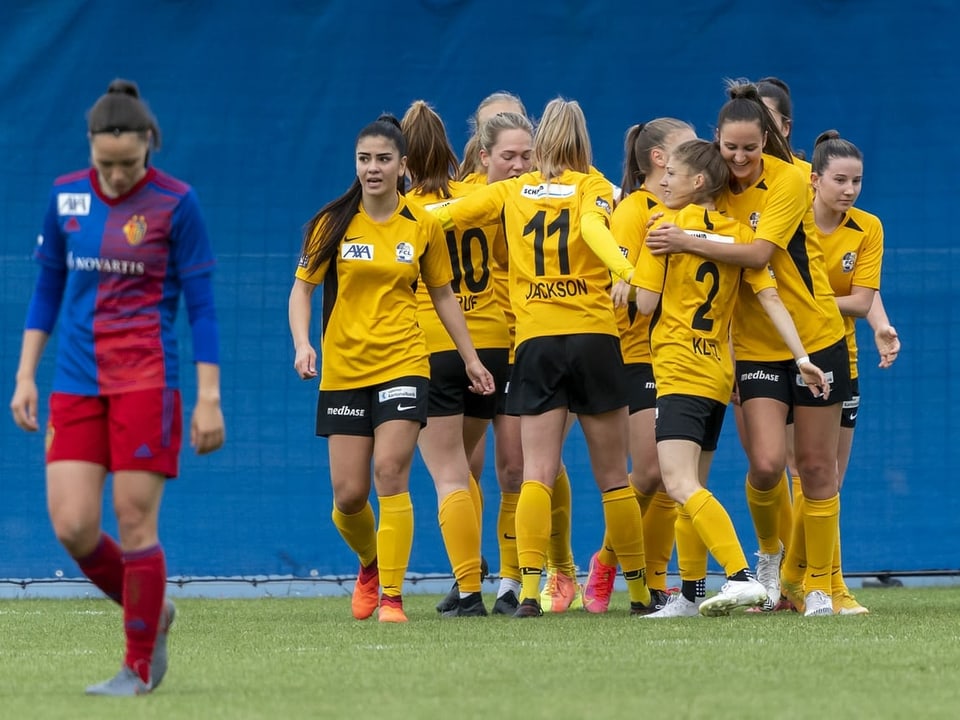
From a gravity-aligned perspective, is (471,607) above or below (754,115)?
below

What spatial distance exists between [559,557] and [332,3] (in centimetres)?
332

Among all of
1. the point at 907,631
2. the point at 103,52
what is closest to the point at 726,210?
the point at 907,631

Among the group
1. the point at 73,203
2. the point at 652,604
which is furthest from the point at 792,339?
the point at 73,203

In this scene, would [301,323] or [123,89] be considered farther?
[301,323]

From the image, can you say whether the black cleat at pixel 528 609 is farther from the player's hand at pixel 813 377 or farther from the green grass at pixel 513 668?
the player's hand at pixel 813 377

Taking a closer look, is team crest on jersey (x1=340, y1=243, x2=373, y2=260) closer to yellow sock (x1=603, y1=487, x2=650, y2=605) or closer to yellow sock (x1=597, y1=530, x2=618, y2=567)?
yellow sock (x1=603, y1=487, x2=650, y2=605)

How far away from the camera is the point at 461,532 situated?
682 centimetres

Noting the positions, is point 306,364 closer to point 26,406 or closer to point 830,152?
point 26,406

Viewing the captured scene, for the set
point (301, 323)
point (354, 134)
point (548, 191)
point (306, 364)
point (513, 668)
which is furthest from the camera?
point (354, 134)

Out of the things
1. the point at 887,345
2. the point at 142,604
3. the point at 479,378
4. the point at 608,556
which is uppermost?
the point at 887,345

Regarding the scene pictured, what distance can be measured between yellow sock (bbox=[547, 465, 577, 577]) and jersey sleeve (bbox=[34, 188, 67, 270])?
10.5 feet

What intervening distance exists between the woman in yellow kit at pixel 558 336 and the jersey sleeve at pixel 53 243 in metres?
2.41

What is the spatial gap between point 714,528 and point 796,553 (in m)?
1.07

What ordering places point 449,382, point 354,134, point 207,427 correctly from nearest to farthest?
point 207,427 → point 449,382 → point 354,134
